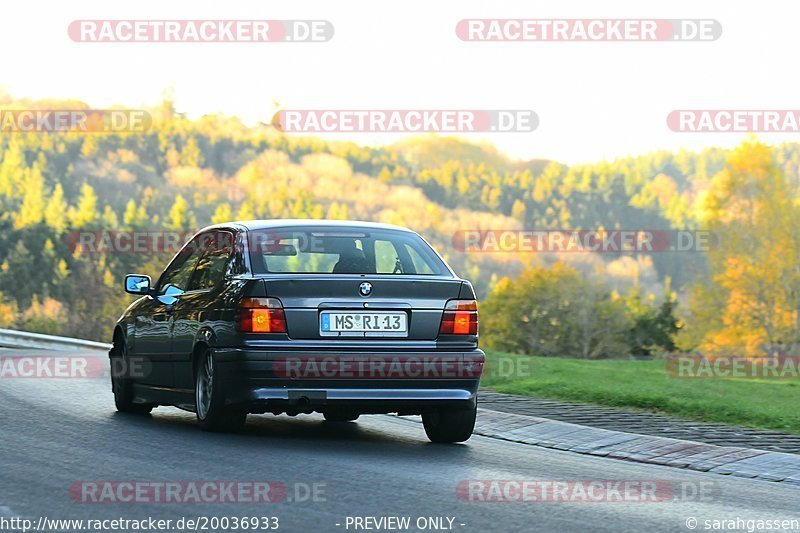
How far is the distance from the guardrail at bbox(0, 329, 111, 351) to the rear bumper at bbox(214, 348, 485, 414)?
15.6 metres

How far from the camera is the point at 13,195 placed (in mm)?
161375

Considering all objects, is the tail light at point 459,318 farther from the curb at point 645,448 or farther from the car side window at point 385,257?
the curb at point 645,448

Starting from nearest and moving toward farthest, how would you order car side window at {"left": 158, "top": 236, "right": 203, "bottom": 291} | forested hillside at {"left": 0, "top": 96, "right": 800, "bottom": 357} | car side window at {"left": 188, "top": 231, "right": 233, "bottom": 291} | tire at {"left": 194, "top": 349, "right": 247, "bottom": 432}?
tire at {"left": 194, "top": 349, "right": 247, "bottom": 432}
car side window at {"left": 188, "top": 231, "right": 233, "bottom": 291}
car side window at {"left": 158, "top": 236, "right": 203, "bottom": 291}
forested hillside at {"left": 0, "top": 96, "right": 800, "bottom": 357}

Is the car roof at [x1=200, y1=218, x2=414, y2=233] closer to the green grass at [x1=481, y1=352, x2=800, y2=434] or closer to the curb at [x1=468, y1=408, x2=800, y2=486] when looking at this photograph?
the curb at [x1=468, y1=408, x2=800, y2=486]

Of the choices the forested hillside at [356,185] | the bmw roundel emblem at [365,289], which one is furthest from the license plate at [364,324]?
the forested hillside at [356,185]

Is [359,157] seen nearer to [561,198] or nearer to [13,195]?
[561,198]

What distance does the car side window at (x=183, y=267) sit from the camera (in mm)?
11430

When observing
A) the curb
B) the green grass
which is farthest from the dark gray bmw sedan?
the green grass

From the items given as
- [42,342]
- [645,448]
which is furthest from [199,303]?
[42,342]

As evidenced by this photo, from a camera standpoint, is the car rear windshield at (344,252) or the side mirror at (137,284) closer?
the car rear windshield at (344,252)

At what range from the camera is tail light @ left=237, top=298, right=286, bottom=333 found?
977 cm

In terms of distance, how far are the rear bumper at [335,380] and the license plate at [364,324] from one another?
16 cm

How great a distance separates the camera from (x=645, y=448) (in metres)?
10.5

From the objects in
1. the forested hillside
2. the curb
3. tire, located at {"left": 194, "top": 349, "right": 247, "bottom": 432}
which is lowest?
the curb
